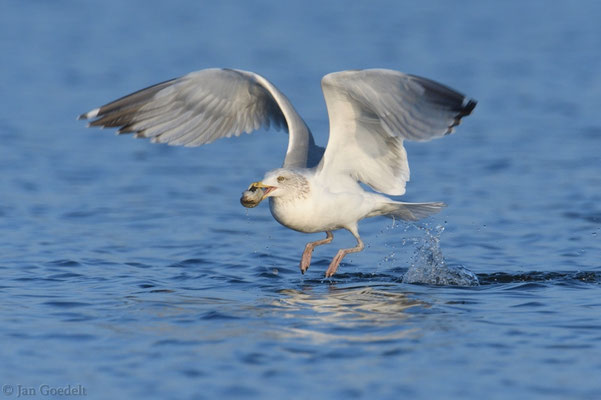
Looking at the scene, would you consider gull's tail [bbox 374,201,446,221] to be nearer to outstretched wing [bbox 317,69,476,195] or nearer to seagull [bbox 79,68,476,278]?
seagull [bbox 79,68,476,278]

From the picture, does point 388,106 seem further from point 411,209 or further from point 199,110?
point 199,110

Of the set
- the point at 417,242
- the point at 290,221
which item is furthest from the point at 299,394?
the point at 417,242

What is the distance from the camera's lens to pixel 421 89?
8211 millimetres

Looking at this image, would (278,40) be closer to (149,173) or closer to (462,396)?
(149,173)

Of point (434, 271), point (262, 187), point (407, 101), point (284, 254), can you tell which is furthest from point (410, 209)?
point (284, 254)

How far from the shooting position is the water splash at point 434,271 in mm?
9234

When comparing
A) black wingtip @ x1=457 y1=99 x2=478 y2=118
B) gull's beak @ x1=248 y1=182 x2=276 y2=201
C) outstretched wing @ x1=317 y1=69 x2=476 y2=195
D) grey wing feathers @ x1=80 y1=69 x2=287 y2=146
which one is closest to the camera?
black wingtip @ x1=457 y1=99 x2=478 y2=118

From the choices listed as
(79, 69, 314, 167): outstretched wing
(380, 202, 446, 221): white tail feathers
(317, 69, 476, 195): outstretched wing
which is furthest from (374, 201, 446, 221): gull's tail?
(79, 69, 314, 167): outstretched wing

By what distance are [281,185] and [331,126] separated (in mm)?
648

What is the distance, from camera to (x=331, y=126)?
868cm

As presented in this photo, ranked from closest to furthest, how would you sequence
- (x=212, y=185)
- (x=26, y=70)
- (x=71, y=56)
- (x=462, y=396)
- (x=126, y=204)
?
(x=462, y=396) < (x=126, y=204) < (x=212, y=185) < (x=26, y=70) < (x=71, y=56)

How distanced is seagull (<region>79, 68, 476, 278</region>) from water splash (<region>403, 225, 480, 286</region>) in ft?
1.29

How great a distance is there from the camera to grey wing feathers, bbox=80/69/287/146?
898 cm

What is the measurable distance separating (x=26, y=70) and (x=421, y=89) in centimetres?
1546
